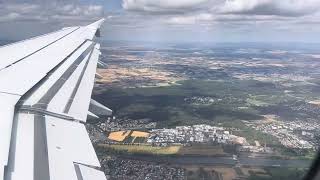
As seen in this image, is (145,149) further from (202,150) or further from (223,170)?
(223,170)

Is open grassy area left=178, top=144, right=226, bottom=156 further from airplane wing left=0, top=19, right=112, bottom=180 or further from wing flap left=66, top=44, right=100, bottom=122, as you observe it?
wing flap left=66, top=44, right=100, bottom=122

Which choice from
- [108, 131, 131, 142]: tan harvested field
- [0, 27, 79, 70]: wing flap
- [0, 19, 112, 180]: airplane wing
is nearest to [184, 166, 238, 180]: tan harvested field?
[108, 131, 131, 142]: tan harvested field

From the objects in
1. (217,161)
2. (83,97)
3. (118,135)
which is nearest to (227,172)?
(217,161)

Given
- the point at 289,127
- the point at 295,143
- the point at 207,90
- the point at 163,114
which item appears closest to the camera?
the point at 295,143

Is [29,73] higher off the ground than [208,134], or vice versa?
[29,73]

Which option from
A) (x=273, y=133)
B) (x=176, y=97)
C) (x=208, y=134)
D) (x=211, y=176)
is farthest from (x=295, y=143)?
(x=176, y=97)

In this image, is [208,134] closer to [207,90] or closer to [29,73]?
[29,73]

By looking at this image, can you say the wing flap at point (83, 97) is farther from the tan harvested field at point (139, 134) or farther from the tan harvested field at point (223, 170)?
the tan harvested field at point (139, 134)
